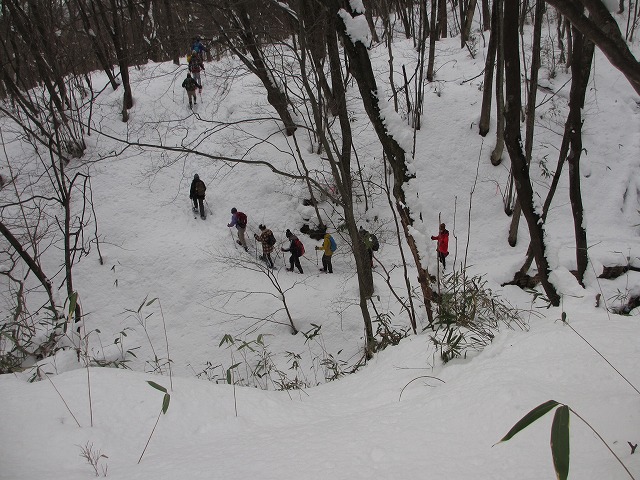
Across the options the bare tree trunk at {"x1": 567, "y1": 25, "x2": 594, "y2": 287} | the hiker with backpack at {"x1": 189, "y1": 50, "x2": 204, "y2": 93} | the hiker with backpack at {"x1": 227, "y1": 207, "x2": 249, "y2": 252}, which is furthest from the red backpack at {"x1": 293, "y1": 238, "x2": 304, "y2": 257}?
the hiker with backpack at {"x1": 189, "y1": 50, "x2": 204, "y2": 93}

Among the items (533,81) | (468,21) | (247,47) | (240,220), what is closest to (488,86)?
(533,81)

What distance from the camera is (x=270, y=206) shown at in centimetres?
1206

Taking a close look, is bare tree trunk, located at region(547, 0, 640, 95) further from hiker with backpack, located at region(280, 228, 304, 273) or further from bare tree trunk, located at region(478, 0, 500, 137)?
bare tree trunk, located at region(478, 0, 500, 137)

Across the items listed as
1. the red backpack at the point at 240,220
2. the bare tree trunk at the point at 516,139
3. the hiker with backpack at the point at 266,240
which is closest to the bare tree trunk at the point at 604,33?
the bare tree trunk at the point at 516,139

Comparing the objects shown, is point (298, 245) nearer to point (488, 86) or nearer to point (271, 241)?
point (271, 241)

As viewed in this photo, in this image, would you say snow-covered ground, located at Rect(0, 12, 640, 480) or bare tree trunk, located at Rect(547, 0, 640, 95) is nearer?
bare tree trunk, located at Rect(547, 0, 640, 95)

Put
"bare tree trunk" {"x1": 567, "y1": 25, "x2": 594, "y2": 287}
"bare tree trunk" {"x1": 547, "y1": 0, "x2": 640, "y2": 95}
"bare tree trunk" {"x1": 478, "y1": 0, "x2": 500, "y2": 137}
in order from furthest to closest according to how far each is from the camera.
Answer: "bare tree trunk" {"x1": 478, "y1": 0, "x2": 500, "y2": 137}
"bare tree trunk" {"x1": 567, "y1": 25, "x2": 594, "y2": 287}
"bare tree trunk" {"x1": 547, "y1": 0, "x2": 640, "y2": 95}

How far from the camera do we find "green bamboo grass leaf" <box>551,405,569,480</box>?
0.89 meters

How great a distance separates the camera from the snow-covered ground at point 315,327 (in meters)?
1.71

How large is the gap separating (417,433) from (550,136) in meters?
13.5

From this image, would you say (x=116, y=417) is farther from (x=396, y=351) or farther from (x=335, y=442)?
(x=396, y=351)

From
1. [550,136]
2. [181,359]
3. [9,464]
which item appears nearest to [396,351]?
[9,464]

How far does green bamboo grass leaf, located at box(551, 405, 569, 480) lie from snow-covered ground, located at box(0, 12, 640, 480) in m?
0.49

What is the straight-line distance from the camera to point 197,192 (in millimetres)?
11148
